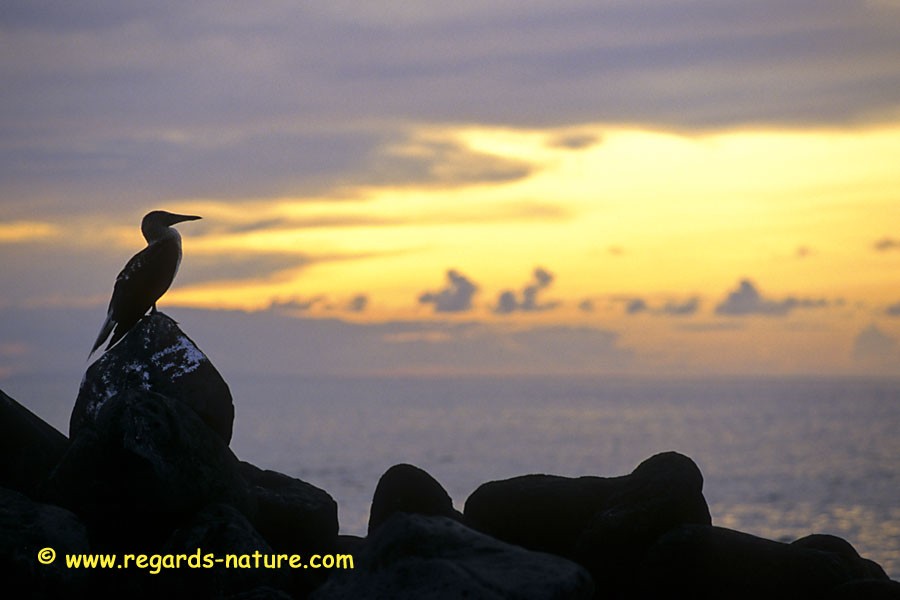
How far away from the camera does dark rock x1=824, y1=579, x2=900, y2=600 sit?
1134 cm

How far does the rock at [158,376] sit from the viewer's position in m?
13.4

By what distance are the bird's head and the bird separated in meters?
0.07

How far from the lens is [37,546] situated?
34.4 feet

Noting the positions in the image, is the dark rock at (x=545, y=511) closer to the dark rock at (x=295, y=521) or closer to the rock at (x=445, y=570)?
the dark rock at (x=295, y=521)

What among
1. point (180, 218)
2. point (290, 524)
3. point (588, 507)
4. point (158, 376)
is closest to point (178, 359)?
point (158, 376)

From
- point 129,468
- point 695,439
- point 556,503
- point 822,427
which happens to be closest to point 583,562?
point 556,503

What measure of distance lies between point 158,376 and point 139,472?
2.28 m

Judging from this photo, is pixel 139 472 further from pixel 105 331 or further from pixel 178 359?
pixel 105 331

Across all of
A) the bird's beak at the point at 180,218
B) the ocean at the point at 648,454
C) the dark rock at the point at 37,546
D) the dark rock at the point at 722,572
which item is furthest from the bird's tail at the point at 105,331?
the ocean at the point at 648,454

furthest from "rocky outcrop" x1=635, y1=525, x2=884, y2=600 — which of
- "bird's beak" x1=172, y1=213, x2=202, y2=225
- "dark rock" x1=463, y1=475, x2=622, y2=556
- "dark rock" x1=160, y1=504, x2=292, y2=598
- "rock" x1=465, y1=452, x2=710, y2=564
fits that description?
"bird's beak" x1=172, y1=213, x2=202, y2=225

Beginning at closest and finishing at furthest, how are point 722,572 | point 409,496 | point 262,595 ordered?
point 262,595 → point 722,572 → point 409,496

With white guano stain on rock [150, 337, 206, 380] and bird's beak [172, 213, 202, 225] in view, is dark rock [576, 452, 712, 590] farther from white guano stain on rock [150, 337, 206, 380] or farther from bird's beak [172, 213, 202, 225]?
bird's beak [172, 213, 202, 225]

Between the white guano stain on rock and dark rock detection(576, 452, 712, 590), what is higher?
the white guano stain on rock

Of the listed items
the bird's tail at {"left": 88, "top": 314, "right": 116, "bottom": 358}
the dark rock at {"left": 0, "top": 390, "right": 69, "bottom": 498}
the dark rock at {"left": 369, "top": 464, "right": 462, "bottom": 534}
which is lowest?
the dark rock at {"left": 369, "top": 464, "right": 462, "bottom": 534}
